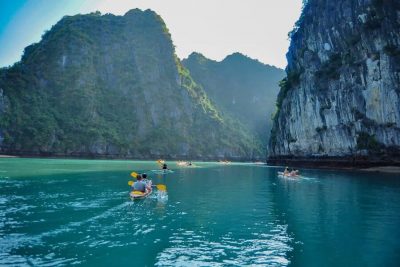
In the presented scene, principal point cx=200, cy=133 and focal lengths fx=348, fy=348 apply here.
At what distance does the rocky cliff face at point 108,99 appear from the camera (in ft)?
410

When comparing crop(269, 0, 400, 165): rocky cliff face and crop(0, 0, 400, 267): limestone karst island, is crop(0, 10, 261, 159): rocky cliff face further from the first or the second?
crop(269, 0, 400, 165): rocky cliff face

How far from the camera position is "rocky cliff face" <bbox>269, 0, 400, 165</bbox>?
57188mm

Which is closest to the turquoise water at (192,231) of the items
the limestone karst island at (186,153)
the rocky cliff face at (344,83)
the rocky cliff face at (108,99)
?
the limestone karst island at (186,153)

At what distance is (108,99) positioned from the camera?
15975 cm

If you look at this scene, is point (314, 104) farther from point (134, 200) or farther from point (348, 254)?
point (348, 254)

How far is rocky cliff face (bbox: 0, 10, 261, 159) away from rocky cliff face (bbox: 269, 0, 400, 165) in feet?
259

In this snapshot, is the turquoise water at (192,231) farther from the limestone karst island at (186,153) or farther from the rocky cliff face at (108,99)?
the rocky cliff face at (108,99)

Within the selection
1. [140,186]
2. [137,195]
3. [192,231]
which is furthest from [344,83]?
[192,231]

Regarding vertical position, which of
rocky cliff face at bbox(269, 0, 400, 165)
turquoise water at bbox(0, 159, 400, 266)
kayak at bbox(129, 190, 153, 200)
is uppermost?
rocky cliff face at bbox(269, 0, 400, 165)

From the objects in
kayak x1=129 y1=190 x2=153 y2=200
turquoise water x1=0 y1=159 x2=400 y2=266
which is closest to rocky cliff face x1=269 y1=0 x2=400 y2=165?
turquoise water x1=0 y1=159 x2=400 y2=266

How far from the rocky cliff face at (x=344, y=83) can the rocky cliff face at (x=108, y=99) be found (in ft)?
259

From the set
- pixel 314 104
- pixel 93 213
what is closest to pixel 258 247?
pixel 93 213

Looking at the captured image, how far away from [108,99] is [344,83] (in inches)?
4597

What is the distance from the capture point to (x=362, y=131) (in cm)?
6281
